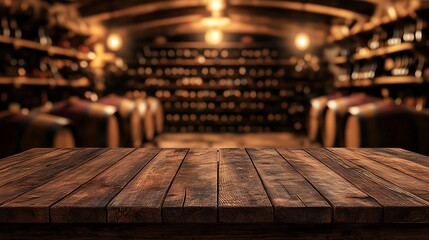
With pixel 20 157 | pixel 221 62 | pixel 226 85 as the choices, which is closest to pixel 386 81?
pixel 226 85

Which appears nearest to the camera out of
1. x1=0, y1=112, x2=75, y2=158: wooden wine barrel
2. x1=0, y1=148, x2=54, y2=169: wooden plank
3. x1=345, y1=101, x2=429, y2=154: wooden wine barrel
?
x1=0, y1=148, x2=54, y2=169: wooden plank

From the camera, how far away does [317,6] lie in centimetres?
919

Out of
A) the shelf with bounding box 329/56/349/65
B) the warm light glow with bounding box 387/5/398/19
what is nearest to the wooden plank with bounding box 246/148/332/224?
the warm light glow with bounding box 387/5/398/19

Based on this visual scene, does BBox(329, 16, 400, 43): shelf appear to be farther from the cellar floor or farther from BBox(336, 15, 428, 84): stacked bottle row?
the cellar floor

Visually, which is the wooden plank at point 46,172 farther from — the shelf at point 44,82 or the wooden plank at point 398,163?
the shelf at point 44,82

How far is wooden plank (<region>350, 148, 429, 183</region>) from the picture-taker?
6.05ft

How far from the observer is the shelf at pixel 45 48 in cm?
554

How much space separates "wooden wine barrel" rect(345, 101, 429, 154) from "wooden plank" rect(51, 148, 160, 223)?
285cm

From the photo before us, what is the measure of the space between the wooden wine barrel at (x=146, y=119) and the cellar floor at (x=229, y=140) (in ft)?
0.66

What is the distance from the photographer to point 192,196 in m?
1.47

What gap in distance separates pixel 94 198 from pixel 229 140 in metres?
7.84

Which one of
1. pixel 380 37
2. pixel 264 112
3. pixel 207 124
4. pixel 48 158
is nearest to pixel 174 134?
pixel 207 124

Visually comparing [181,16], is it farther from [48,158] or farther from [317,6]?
[48,158]
